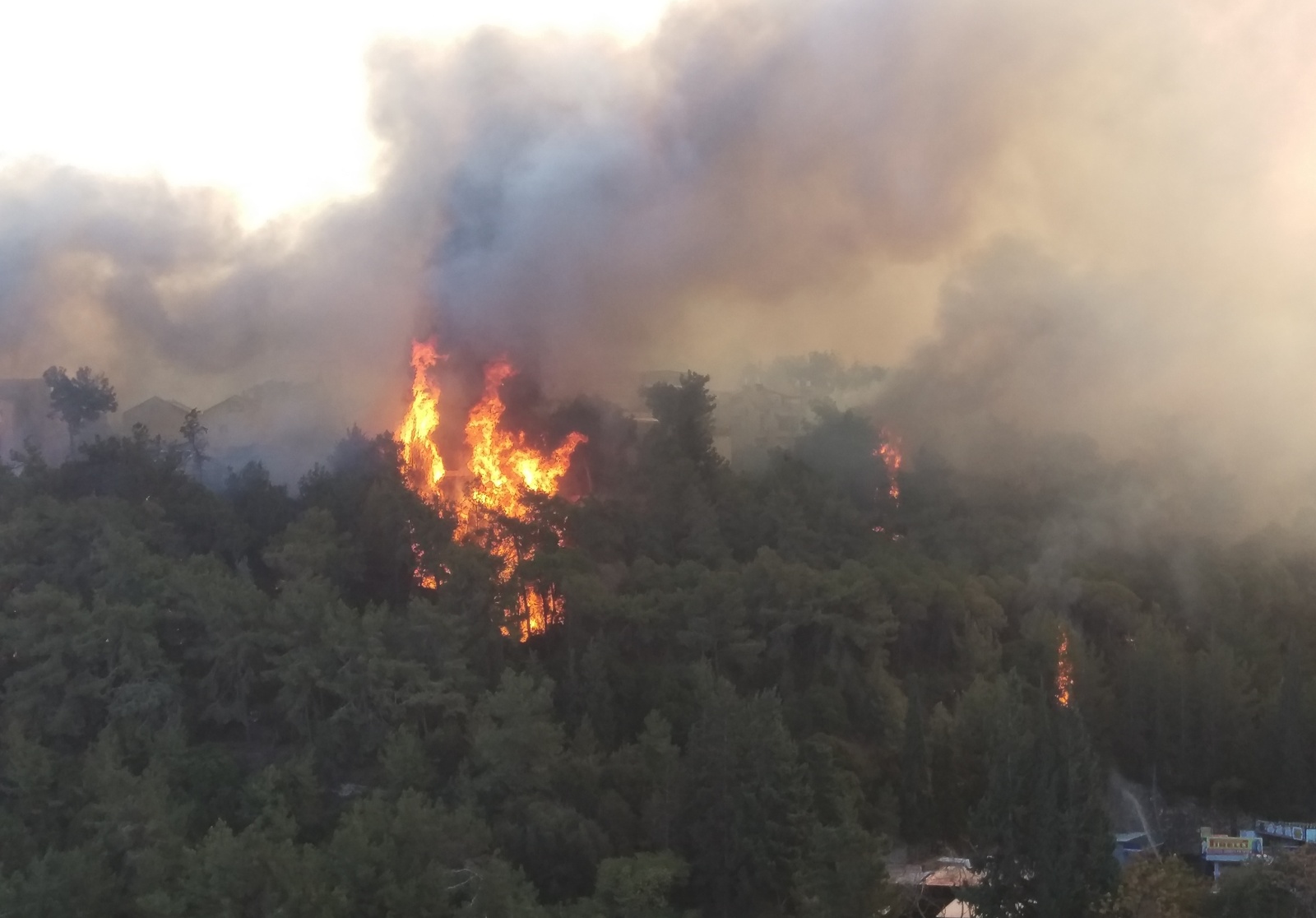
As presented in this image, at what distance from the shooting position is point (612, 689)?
24.0m

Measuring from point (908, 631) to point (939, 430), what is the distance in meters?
12.6

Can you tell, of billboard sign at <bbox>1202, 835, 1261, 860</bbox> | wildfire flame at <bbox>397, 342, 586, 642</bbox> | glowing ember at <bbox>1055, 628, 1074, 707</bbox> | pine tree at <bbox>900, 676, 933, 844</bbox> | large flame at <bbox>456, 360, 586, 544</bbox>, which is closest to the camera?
billboard sign at <bbox>1202, 835, 1261, 860</bbox>

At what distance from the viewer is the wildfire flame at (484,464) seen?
1123 inches

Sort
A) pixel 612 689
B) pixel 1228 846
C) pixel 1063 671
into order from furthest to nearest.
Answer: pixel 1063 671
pixel 612 689
pixel 1228 846

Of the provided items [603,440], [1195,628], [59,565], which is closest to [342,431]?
[603,440]

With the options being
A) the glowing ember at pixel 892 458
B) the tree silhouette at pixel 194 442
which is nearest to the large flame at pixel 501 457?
the tree silhouette at pixel 194 442

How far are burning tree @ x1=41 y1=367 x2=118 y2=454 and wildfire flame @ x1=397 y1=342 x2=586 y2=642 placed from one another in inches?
392

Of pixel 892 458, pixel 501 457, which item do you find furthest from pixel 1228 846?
pixel 501 457

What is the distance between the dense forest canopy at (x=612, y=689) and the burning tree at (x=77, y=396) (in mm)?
5711

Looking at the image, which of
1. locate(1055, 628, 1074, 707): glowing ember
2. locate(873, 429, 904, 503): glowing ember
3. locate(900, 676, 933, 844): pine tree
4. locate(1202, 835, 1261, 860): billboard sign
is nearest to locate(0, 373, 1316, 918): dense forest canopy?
locate(900, 676, 933, 844): pine tree

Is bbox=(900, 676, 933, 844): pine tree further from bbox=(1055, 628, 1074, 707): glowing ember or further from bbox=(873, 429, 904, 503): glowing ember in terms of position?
bbox=(873, 429, 904, 503): glowing ember

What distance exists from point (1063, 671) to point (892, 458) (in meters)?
11.1

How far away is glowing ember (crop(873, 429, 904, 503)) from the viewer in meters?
35.2

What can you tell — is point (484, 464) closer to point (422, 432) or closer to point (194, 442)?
point (422, 432)
